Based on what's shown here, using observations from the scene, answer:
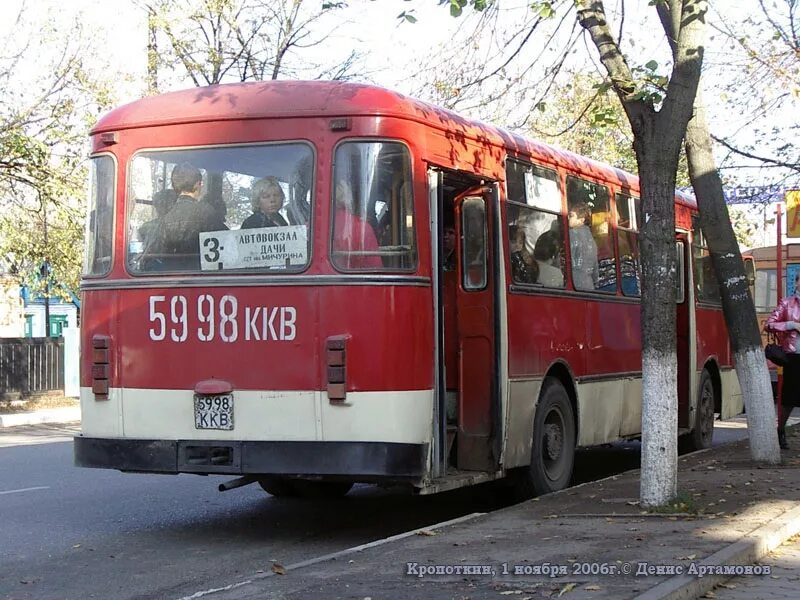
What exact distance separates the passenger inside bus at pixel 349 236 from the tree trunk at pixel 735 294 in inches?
190

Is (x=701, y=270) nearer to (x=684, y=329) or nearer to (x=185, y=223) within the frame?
(x=684, y=329)

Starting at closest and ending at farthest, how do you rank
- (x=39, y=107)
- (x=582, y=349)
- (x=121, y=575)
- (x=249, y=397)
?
(x=121, y=575)
(x=249, y=397)
(x=582, y=349)
(x=39, y=107)

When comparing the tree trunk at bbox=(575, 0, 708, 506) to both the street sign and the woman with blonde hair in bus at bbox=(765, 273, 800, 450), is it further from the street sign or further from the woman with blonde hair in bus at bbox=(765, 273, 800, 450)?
the street sign

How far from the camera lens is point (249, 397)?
8.18 meters

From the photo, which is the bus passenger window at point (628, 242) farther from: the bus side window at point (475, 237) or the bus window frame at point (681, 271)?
the bus side window at point (475, 237)

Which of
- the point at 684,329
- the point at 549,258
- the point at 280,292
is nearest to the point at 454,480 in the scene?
the point at 280,292

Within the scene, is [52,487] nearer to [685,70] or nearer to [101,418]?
[101,418]

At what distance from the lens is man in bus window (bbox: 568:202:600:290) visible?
11.2 meters

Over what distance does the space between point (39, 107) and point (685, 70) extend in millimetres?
16059

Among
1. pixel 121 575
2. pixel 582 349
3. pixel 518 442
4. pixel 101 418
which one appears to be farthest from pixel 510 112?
pixel 121 575

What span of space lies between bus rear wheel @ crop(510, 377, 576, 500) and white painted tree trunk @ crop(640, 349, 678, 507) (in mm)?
1337

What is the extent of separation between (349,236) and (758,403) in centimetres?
544

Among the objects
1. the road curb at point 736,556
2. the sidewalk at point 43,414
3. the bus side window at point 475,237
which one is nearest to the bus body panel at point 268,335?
the bus side window at point 475,237

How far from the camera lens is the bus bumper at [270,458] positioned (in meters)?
7.94
